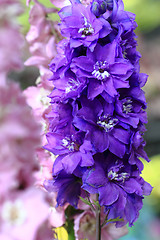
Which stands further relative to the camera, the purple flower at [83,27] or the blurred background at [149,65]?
the blurred background at [149,65]

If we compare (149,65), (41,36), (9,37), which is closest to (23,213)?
(9,37)

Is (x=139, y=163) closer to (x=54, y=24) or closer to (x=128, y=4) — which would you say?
(x=54, y=24)

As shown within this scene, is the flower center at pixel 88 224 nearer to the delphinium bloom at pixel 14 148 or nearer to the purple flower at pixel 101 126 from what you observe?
the purple flower at pixel 101 126

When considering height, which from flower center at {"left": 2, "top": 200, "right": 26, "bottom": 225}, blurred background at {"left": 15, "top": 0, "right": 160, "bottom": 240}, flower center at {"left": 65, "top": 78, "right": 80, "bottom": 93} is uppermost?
flower center at {"left": 65, "top": 78, "right": 80, "bottom": 93}

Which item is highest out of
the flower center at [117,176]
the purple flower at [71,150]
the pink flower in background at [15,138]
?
the pink flower in background at [15,138]

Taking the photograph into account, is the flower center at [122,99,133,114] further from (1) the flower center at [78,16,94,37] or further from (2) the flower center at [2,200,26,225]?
(2) the flower center at [2,200,26,225]

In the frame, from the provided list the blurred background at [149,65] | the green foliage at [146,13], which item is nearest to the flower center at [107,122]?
the blurred background at [149,65]

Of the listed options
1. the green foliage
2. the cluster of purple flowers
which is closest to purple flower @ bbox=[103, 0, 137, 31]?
the cluster of purple flowers
